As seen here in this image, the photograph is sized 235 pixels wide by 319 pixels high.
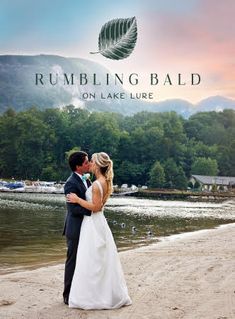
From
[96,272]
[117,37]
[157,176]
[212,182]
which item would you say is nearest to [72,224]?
[96,272]

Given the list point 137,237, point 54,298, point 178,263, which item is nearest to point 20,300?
point 54,298

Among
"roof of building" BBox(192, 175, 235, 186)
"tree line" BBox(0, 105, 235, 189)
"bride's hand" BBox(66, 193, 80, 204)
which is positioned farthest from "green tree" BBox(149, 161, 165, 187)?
"bride's hand" BBox(66, 193, 80, 204)

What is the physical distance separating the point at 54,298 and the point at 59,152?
116 m

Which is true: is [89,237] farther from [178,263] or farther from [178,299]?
[178,263]

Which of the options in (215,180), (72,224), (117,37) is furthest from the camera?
(215,180)

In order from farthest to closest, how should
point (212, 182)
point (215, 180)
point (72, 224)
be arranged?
point (215, 180) → point (212, 182) → point (72, 224)

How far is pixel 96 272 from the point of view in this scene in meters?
7.96

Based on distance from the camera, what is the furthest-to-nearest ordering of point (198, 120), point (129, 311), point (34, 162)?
point (198, 120), point (34, 162), point (129, 311)

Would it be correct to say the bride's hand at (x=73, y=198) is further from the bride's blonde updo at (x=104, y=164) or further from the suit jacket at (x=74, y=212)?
the bride's blonde updo at (x=104, y=164)

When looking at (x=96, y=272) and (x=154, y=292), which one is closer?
(x=96, y=272)

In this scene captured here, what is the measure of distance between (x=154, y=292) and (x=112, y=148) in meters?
108

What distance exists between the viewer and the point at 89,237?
26.2 ft

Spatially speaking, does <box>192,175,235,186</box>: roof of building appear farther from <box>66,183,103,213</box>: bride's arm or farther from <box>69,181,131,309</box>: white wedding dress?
<box>66,183,103,213</box>: bride's arm

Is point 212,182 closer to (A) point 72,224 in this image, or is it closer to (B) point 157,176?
(B) point 157,176
